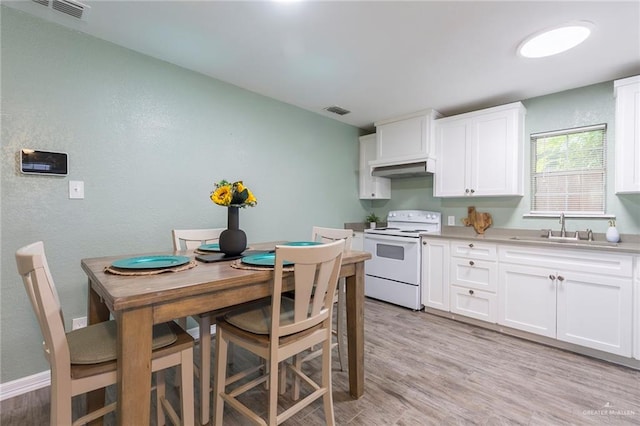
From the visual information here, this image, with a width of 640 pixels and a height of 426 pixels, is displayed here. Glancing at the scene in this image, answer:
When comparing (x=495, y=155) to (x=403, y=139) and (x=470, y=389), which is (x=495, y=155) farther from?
(x=470, y=389)

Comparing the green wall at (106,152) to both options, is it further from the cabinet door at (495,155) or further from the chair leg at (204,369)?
the cabinet door at (495,155)

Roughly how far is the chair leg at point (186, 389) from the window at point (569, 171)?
343 cm

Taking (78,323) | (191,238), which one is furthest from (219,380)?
(78,323)

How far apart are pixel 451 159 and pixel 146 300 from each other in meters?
3.32

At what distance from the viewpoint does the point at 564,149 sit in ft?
9.44

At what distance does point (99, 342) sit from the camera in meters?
1.18

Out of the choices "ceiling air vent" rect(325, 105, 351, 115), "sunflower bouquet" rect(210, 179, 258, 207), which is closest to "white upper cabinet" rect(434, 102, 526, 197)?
"ceiling air vent" rect(325, 105, 351, 115)

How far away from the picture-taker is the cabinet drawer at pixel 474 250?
279cm

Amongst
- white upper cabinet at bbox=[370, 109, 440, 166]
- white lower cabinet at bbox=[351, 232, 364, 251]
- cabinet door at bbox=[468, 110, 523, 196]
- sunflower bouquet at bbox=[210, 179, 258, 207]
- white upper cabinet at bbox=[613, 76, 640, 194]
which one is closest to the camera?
sunflower bouquet at bbox=[210, 179, 258, 207]

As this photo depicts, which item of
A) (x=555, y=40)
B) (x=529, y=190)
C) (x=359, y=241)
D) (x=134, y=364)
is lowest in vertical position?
(x=134, y=364)

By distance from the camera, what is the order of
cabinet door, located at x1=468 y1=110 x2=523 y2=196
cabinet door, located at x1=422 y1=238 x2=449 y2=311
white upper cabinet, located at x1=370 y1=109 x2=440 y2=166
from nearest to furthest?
1. cabinet door, located at x1=468 y1=110 x2=523 y2=196
2. cabinet door, located at x1=422 y1=238 x2=449 y2=311
3. white upper cabinet, located at x1=370 y1=109 x2=440 y2=166

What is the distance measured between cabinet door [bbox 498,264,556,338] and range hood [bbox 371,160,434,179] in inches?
52.1

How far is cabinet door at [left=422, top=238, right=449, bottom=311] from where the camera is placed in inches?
122

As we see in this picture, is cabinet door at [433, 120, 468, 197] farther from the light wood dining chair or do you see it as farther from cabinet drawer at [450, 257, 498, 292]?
the light wood dining chair
